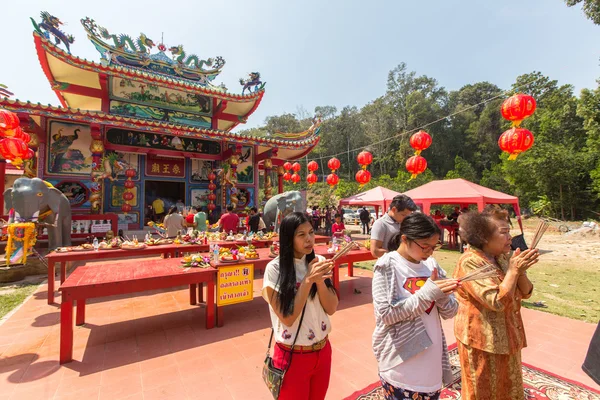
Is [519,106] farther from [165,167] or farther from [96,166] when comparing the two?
[96,166]

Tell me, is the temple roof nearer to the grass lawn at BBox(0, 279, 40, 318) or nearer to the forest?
the grass lawn at BBox(0, 279, 40, 318)

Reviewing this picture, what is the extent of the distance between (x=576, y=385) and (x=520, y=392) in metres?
1.38

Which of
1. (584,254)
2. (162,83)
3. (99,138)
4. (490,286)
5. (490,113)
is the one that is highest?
(490,113)

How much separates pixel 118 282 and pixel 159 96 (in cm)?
973

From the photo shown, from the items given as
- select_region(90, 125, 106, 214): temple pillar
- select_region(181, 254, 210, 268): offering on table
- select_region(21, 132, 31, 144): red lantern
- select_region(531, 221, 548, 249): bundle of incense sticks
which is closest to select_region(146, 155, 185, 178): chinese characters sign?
select_region(90, 125, 106, 214): temple pillar

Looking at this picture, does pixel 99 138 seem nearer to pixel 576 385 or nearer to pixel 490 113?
pixel 576 385

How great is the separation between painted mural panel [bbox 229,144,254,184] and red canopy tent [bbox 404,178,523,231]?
686cm

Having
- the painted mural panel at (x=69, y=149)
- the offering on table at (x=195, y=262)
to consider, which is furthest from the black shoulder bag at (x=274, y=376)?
the painted mural panel at (x=69, y=149)

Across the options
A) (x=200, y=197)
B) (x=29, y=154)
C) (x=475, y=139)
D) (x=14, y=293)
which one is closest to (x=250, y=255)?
(x=14, y=293)

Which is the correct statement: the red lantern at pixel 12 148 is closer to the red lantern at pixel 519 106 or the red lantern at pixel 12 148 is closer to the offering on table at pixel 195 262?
the offering on table at pixel 195 262

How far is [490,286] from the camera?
5.58 ft

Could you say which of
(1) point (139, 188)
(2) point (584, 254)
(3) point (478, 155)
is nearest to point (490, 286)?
(1) point (139, 188)

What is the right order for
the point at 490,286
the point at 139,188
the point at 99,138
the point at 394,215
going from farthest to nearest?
the point at 139,188, the point at 99,138, the point at 394,215, the point at 490,286

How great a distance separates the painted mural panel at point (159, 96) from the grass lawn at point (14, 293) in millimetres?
7062
